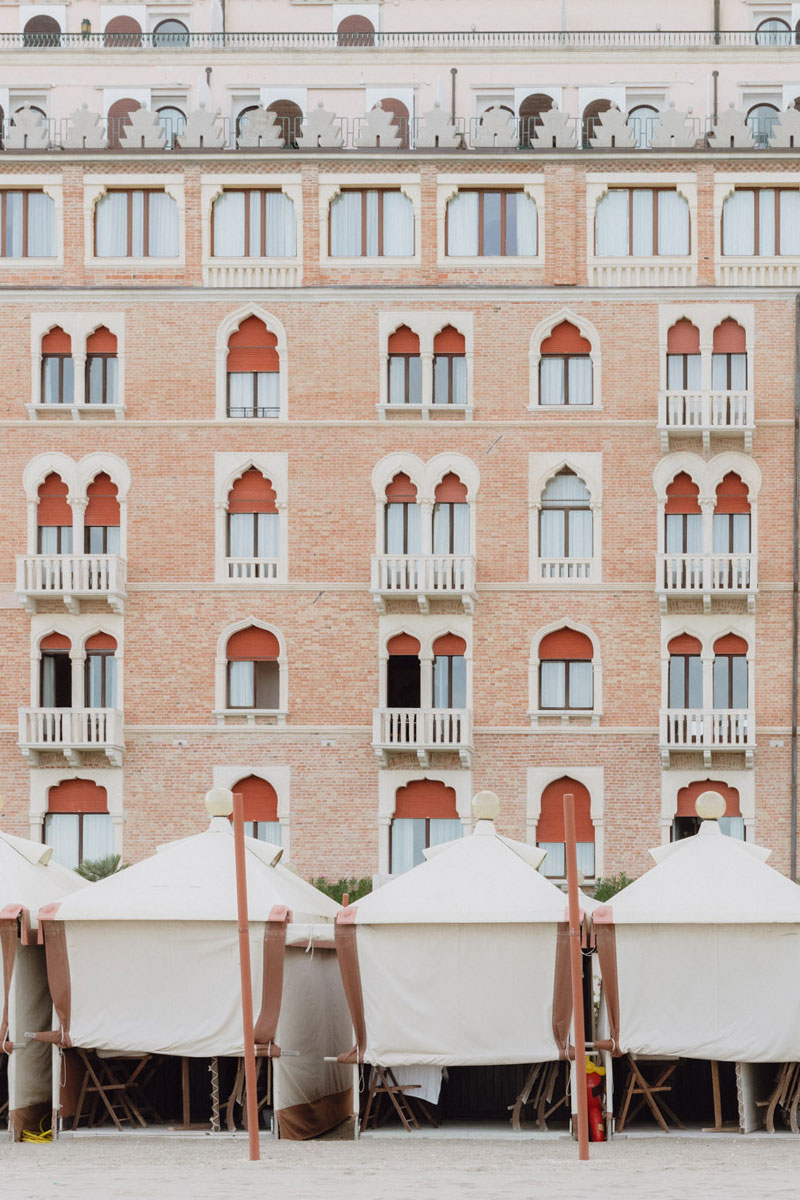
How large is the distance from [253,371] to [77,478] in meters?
3.97

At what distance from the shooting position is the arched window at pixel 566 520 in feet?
136

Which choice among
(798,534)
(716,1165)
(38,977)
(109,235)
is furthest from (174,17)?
(716,1165)

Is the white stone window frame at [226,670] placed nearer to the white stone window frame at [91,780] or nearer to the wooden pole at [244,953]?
the white stone window frame at [91,780]

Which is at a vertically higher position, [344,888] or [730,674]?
[730,674]

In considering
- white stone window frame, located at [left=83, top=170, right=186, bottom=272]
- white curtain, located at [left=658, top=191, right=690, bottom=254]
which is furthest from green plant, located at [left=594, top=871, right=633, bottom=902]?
white stone window frame, located at [left=83, top=170, right=186, bottom=272]

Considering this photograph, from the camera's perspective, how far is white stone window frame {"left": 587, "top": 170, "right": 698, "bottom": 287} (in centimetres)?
4188

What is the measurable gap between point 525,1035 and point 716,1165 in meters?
3.50

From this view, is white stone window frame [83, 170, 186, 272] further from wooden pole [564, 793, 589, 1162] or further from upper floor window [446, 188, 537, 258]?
wooden pole [564, 793, 589, 1162]

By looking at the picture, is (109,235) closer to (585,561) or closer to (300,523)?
(300,523)

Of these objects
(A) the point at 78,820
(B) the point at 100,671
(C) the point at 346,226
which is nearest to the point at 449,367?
(C) the point at 346,226

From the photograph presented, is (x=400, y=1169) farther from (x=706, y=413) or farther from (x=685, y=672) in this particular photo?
(x=706, y=413)

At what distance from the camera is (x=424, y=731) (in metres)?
40.6

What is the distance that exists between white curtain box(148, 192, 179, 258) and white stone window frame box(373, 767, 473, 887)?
11016 millimetres

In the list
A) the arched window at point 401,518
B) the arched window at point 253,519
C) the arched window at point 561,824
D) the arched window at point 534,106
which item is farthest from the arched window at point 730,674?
the arched window at point 534,106
